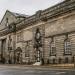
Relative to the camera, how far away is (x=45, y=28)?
37.2 meters

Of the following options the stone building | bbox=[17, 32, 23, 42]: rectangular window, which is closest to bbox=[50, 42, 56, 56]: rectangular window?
the stone building

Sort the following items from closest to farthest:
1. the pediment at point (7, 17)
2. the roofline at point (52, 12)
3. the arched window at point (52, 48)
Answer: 1. the roofline at point (52, 12)
2. the arched window at point (52, 48)
3. the pediment at point (7, 17)

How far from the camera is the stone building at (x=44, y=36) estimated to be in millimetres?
32188

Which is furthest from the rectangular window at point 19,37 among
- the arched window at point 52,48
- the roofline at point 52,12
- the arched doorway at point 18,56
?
the arched window at point 52,48

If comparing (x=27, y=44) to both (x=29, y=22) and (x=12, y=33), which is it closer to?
(x=29, y=22)

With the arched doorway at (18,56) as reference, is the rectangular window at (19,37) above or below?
above

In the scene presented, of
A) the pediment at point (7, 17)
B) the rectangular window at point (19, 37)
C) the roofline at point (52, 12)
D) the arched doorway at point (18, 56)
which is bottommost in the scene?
the arched doorway at point (18, 56)

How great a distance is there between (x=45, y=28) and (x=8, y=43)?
15699mm

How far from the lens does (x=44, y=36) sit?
122ft

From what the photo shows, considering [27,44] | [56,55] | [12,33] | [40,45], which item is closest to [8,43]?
[12,33]

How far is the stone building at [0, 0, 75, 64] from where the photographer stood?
3219 centimetres

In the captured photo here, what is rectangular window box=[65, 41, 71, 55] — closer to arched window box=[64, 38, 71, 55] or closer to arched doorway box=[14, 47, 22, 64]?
arched window box=[64, 38, 71, 55]

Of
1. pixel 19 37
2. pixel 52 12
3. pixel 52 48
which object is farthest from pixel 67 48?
pixel 19 37

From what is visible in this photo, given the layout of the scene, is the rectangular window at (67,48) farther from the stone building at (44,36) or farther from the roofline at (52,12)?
the roofline at (52,12)
